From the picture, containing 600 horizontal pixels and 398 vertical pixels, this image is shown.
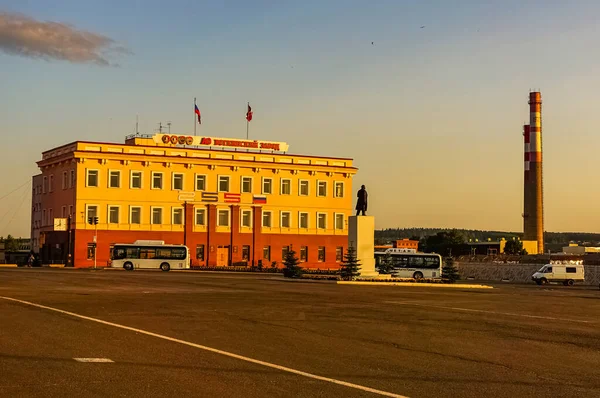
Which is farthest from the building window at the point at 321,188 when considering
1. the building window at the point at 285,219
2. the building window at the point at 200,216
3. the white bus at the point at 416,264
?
the white bus at the point at 416,264

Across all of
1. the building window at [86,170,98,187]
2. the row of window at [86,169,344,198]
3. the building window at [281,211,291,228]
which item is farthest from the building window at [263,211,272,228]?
the building window at [86,170,98,187]

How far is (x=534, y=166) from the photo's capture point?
394 ft

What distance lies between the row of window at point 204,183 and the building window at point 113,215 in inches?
95.0

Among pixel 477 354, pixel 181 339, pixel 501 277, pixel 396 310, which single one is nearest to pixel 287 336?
pixel 181 339

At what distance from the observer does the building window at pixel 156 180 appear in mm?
94938

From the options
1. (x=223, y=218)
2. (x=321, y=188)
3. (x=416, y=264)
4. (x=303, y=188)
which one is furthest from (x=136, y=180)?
(x=416, y=264)

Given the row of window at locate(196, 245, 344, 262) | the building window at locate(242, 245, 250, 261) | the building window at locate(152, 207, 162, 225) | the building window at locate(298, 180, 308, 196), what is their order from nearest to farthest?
1. the building window at locate(152, 207, 162, 225)
2. the row of window at locate(196, 245, 344, 262)
3. the building window at locate(242, 245, 250, 261)
4. the building window at locate(298, 180, 308, 196)

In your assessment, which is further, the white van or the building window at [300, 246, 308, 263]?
the building window at [300, 246, 308, 263]

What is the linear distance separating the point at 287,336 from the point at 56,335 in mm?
4715

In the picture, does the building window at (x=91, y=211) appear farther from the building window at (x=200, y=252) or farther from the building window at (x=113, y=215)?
the building window at (x=200, y=252)

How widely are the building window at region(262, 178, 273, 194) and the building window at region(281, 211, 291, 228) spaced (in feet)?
10.5

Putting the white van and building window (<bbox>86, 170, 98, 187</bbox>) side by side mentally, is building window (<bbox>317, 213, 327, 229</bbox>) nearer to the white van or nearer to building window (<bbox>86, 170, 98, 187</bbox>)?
building window (<bbox>86, 170, 98, 187</bbox>)

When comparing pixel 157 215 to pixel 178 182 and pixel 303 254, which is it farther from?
pixel 303 254

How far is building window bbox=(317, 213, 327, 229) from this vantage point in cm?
10437
